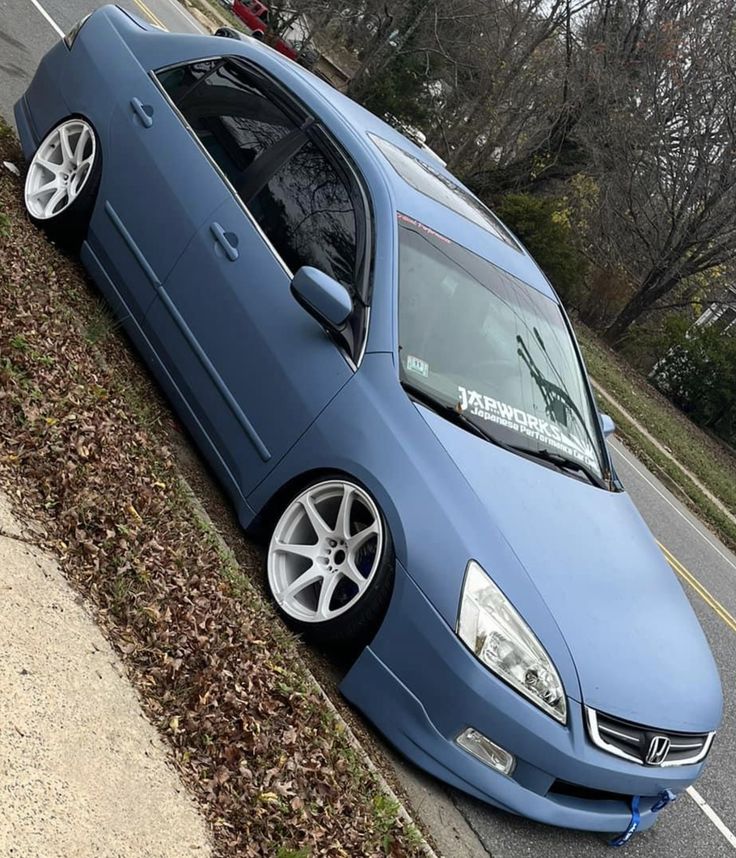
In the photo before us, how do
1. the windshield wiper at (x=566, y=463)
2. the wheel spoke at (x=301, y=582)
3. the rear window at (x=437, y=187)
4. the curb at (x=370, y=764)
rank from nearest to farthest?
the curb at (x=370, y=764), the wheel spoke at (x=301, y=582), the windshield wiper at (x=566, y=463), the rear window at (x=437, y=187)

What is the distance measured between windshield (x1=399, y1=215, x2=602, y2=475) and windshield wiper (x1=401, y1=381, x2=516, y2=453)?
0.08 ft

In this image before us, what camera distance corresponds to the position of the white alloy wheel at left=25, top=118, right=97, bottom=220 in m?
5.68

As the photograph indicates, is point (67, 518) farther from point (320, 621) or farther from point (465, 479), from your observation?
point (465, 479)

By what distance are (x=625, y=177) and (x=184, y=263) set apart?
23.8 meters

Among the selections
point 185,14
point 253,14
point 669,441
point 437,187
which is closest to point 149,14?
point 185,14

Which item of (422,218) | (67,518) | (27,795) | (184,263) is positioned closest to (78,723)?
(27,795)

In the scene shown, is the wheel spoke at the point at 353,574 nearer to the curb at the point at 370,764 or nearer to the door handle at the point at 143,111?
the curb at the point at 370,764

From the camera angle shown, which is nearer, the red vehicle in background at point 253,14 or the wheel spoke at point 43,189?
the wheel spoke at point 43,189

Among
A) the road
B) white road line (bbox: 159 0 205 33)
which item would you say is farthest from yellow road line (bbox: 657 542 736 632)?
white road line (bbox: 159 0 205 33)

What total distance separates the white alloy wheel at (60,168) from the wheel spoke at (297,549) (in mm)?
2697

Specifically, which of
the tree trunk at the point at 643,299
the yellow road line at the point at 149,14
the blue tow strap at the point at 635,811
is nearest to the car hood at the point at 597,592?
the blue tow strap at the point at 635,811

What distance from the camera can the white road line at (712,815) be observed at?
16.1 feet

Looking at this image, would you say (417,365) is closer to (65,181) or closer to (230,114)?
(230,114)

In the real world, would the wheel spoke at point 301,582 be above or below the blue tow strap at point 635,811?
below
